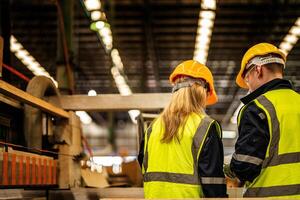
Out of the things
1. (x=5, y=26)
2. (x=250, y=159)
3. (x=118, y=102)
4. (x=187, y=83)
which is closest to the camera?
(x=250, y=159)

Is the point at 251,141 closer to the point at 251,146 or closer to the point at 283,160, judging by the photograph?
the point at 251,146

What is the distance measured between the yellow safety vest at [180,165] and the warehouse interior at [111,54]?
1.17 m

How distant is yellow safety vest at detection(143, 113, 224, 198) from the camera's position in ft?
9.02

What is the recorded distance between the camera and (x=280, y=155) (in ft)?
8.71

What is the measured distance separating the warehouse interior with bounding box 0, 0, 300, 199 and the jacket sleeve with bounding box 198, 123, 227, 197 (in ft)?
4.16

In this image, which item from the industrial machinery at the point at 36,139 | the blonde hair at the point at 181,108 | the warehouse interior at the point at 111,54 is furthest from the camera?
the warehouse interior at the point at 111,54

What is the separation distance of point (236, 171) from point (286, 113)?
43cm

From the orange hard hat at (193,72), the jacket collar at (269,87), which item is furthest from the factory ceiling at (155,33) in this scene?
the jacket collar at (269,87)

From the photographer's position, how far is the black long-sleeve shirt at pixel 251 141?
2621 millimetres

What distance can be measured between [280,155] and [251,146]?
18cm

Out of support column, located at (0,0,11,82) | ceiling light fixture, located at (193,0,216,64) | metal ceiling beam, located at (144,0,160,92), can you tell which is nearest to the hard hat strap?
support column, located at (0,0,11,82)

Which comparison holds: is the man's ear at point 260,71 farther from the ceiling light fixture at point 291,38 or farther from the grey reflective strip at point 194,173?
the ceiling light fixture at point 291,38

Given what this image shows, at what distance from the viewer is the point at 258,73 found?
293 cm

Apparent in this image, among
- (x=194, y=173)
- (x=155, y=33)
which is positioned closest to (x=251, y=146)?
(x=194, y=173)
